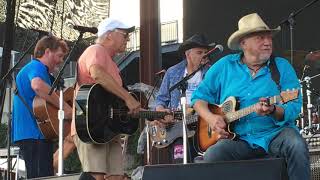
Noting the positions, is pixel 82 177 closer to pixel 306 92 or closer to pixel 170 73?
pixel 170 73

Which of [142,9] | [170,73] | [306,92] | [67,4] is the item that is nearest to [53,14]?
[67,4]

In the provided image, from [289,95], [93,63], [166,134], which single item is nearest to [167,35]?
[166,134]

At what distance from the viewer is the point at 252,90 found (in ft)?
14.2

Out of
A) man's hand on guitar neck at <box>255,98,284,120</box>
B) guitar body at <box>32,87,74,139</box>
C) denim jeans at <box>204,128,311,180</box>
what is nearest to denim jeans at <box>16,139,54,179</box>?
guitar body at <box>32,87,74,139</box>

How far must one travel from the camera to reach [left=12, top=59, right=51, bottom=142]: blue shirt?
18.1ft

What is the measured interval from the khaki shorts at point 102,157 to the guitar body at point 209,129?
73 centimetres

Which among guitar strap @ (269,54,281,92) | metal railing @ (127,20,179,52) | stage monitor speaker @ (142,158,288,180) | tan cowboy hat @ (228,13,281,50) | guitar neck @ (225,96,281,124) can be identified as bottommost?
stage monitor speaker @ (142,158,288,180)

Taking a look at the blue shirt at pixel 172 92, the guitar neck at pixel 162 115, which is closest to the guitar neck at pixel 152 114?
the guitar neck at pixel 162 115

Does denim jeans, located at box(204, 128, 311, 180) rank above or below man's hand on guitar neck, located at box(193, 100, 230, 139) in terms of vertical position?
below

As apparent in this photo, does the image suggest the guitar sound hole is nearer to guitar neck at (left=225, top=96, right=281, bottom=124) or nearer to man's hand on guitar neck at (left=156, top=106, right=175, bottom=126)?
guitar neck at (left=225, top=96, right=281, bottom=124)

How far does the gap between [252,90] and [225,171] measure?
0.88 metres

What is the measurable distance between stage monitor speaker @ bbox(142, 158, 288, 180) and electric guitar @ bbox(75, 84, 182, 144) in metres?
1.05

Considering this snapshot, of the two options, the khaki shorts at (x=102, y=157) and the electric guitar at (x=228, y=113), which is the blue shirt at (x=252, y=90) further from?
the khaki shorts at (x=102, y=157)

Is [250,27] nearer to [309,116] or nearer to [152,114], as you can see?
[152,114]
